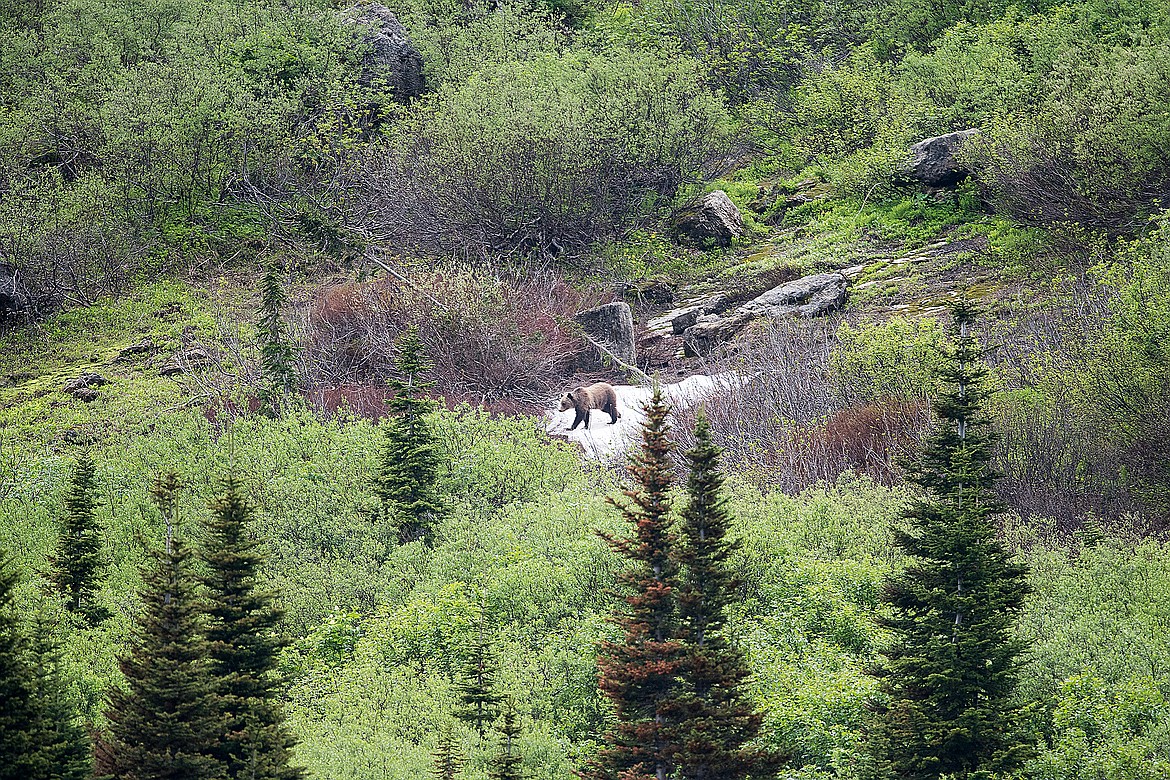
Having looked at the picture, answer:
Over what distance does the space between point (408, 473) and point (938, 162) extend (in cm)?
1746

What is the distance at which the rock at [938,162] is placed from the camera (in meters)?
30.0

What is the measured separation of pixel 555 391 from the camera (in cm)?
2431

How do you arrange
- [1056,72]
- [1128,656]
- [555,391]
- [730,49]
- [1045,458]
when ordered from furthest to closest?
[730,49] → [1056,72] → [555,391] → [1045,458] → [1128,656]

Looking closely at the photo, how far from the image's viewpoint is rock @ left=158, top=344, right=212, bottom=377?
25.7 metres

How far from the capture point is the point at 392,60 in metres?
38.6

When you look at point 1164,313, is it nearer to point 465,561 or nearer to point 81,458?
point 465,561

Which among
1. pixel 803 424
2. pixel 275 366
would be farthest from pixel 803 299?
pixel 275 366

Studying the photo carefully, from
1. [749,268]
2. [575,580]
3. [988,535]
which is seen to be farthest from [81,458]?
[749,268]

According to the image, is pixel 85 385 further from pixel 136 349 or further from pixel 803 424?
pixel 803 424

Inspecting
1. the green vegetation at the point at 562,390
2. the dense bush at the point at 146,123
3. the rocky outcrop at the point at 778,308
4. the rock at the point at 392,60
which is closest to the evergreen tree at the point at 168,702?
the green vegetation at the point at 562,390

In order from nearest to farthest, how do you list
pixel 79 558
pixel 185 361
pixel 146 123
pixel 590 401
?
pixel 79 558 < pixel 590 401 < pixel 185 361 < pixel 146 123

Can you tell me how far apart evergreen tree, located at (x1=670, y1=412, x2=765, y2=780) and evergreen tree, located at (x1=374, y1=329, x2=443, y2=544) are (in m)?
8.00

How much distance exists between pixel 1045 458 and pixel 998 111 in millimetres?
14158

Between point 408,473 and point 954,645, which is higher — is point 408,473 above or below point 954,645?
below
